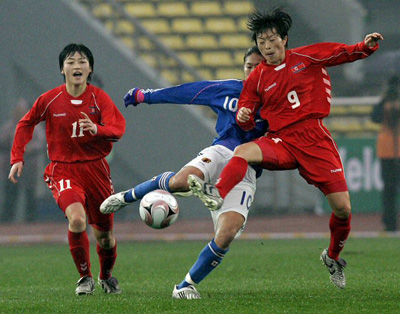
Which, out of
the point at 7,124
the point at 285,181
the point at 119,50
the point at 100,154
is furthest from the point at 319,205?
the point at 100,154

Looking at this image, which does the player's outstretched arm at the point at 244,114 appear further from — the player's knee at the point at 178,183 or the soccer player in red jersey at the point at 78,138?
the soccer player in red jersey at the point at 78,138

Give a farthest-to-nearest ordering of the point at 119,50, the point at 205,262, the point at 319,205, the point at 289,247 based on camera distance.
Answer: the point at 119,50
the point at 319,205
the point at 289,247
the point at 205,262

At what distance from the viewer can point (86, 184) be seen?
6867 millimetres

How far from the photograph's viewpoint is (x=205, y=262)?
602cm

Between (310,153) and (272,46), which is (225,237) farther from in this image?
(272,46)

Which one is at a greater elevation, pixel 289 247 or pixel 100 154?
pixel 100 154

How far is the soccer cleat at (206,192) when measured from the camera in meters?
5.62

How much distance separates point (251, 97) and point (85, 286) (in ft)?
6.45

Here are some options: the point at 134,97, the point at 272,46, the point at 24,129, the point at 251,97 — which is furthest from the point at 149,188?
the point at 272,46

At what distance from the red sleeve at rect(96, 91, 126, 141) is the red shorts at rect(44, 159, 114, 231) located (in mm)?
357

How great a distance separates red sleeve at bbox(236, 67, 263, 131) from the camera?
6.27 m

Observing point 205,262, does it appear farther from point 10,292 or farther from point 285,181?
point 285,181

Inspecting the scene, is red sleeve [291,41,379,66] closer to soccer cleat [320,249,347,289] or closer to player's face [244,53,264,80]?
player's face [244,53,264,80]

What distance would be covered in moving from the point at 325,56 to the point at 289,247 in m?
5.57
